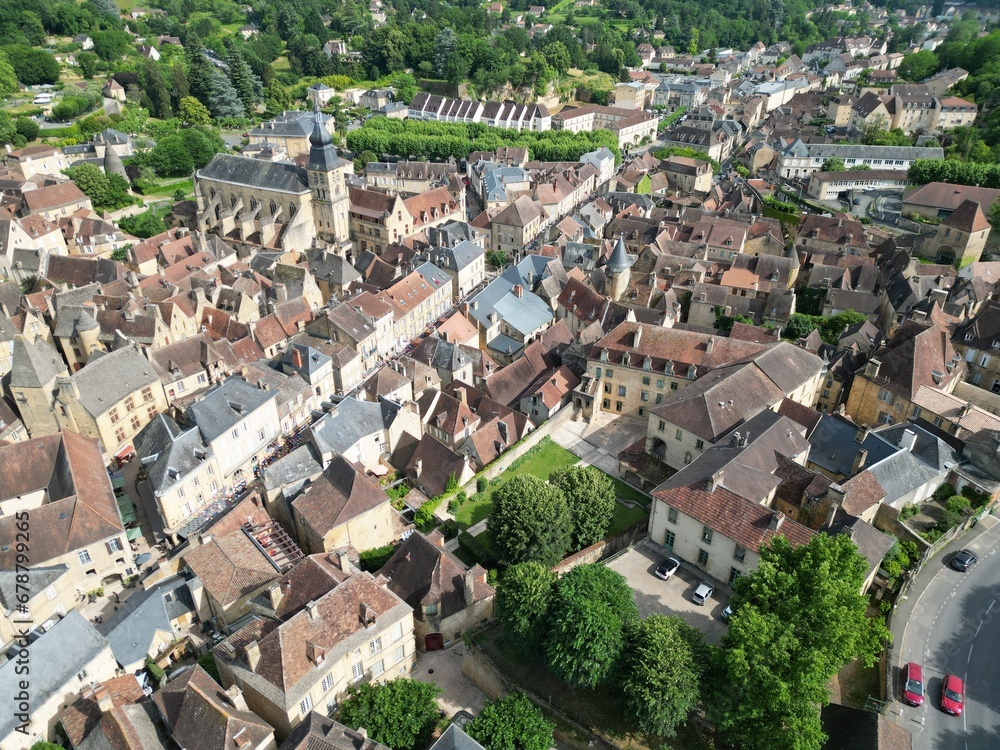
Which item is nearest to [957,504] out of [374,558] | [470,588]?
[470,588]

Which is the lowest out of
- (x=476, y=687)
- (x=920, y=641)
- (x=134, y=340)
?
(x=476, y=687)

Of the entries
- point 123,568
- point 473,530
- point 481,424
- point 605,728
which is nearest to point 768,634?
point 605,728

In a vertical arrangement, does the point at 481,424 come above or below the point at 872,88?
below

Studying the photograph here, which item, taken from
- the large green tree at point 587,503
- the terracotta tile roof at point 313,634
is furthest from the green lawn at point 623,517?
the terracotta tile roof at point 313,634

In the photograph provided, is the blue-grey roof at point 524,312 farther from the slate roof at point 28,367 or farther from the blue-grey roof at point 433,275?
the slate roof at point 28,367

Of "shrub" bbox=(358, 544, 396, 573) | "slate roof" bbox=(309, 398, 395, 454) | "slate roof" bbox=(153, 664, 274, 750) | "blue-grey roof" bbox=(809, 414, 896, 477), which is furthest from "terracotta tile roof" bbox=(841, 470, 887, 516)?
"slate roof" bbox=(153, 664, 274, 750)

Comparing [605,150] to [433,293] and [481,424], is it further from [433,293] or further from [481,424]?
[481,424]

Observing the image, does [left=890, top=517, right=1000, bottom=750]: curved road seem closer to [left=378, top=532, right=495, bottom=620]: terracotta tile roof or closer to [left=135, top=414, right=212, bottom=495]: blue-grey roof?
[left=378, top=532, right=495, bottom=620]: terracotta tile roof
